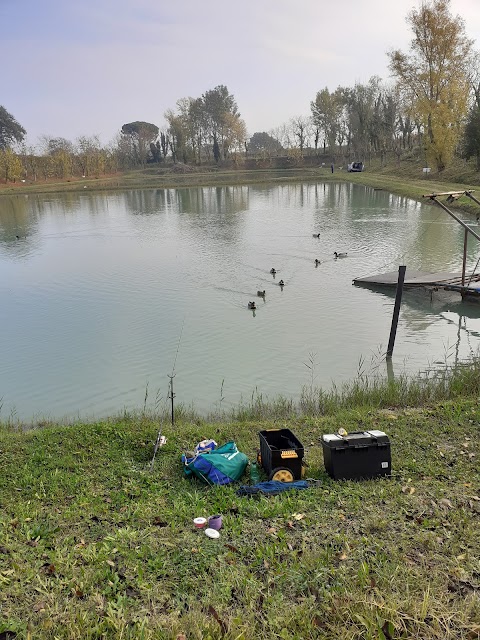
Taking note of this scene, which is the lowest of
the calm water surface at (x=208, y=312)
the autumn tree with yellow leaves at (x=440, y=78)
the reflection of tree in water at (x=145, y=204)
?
the calm water surface at (x=208, y=312)

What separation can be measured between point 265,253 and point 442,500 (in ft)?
57.8

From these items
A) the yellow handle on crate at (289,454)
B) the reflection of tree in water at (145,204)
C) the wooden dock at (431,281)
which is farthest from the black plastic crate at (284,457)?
the reflection of tree in water at (145,204)

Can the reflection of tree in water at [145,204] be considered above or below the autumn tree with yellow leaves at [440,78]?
below

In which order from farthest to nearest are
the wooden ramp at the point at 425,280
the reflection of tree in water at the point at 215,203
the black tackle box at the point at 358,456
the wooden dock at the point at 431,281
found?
1. the reflection of tree in water at the point at 215,203
2. the wooden ramp at the point at 425,280
3. the wooden dock at the point at 431,281
4. the black tackle box at the point at 358,456

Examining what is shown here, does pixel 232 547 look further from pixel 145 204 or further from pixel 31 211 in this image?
pixel 145 204

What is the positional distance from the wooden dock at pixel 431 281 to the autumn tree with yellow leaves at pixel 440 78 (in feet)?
97.5

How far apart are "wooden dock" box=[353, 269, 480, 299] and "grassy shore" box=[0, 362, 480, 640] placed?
7.95 meters

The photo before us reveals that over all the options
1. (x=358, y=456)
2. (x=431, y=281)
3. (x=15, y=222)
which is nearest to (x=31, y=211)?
(x=15, y=222)

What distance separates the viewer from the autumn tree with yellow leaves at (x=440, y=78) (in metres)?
40.6

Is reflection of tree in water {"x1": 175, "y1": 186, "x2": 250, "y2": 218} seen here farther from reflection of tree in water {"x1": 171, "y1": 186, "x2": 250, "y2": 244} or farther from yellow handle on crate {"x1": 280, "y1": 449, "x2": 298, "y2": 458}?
yellow handle on crate {"x1": 280, "y1": 449, "x2": 298, "y2": 458}

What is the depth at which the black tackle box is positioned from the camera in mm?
4941

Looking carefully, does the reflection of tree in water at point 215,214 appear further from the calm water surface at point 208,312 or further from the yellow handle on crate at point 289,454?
the yellow handle on crate at point 289,454

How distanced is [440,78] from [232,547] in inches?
1857

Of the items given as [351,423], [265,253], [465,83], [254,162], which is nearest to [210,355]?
[351,423]
